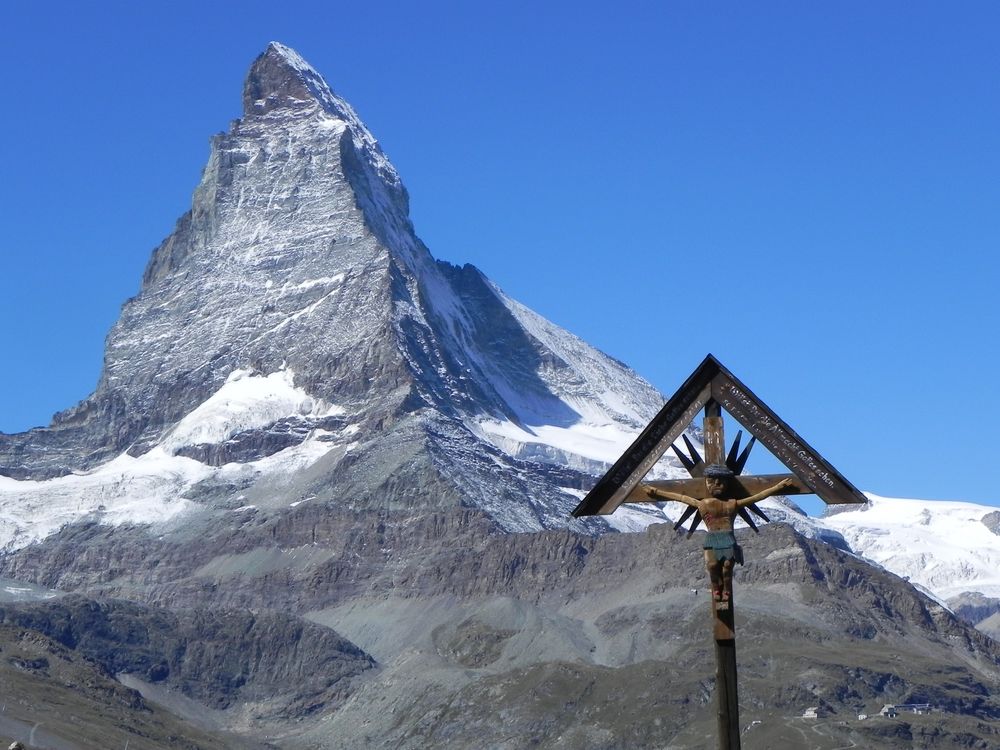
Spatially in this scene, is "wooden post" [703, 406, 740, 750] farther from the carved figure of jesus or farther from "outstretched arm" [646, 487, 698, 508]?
"outstretched arm" [646, 487, 698, 508]

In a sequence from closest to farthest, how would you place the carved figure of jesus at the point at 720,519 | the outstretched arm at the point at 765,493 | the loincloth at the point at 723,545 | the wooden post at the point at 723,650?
the wooden post at the point at 723,650
the loincloth at the point at 723,545
the carved figure of jesus at the point at 720,519
the outstretched arm at the point at 765,493

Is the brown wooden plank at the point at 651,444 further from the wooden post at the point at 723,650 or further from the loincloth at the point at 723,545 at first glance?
Answer: the loincloth at the point at 723,545

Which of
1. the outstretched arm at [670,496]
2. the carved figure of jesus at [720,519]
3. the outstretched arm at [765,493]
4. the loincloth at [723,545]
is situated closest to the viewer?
the loincloth at [723,545]

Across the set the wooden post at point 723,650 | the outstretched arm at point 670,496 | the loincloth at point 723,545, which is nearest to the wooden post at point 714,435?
the wooden post at point 723,650

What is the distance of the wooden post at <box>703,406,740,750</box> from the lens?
46.2ft

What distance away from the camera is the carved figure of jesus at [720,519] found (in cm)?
1445

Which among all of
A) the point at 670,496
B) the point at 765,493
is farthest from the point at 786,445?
the point at 670,496

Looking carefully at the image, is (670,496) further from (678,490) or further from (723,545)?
(723,545)

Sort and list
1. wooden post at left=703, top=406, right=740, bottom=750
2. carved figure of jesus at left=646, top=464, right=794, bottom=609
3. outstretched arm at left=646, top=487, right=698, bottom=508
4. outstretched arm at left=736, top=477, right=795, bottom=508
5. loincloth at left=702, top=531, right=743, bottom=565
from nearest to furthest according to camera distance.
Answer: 1. wooden post at left=703, top=406, right=740, bottom=750
2. loincloth at left=702, top=531, right=743, bottom=565
3. carved figure of jesus at left=646, top=464, right=794, bottom=609
4. outstretched arm at left=736, top=477, right=795, bottom=508
5. outstretched arm at left=646, top=487, right=698, bottom=508

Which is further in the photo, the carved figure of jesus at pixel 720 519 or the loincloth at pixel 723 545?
the carved figure of jesus at pixel 720 519

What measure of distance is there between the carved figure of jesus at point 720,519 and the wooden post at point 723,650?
11 centimetres

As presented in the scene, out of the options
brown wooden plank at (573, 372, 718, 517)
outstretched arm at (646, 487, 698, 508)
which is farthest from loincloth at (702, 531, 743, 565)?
brown wooden plank at (573, 372, 718, 517)

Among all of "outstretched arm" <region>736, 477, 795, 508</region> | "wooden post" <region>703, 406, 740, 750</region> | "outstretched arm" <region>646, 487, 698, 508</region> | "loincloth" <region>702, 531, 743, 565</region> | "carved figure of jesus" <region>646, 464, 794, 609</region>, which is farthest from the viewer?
"outstretched arm" <region>646, 487, 698, 508</region>

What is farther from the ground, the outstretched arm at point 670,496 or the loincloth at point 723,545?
the outstretched arm at point 670,496
